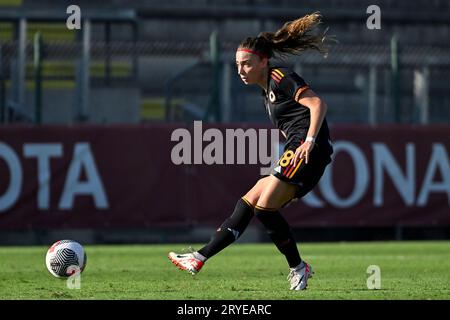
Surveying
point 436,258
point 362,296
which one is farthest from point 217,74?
point 362,296

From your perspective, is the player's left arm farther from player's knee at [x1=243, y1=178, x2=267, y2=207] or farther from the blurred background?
the blurred background

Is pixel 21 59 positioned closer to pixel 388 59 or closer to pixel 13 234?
pixel 13 234

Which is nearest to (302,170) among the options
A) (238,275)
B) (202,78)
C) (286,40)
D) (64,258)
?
(286,40)

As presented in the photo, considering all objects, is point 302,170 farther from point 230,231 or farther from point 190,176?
point 190,176

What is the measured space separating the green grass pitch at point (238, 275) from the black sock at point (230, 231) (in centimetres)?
32

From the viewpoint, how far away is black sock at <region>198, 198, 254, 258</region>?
8.88 meters

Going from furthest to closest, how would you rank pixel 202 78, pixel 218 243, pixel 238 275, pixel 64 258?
pixel 202 78
pixel 238 275
pixel 64 258
pixel 218 243

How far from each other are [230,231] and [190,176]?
8876 millimetres

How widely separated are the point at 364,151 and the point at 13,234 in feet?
19.1

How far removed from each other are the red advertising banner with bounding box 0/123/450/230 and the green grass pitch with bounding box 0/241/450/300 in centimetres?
106

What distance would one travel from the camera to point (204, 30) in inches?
1125

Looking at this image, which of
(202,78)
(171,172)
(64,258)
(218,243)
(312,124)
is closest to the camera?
(312,124)

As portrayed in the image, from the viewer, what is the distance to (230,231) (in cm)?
893
